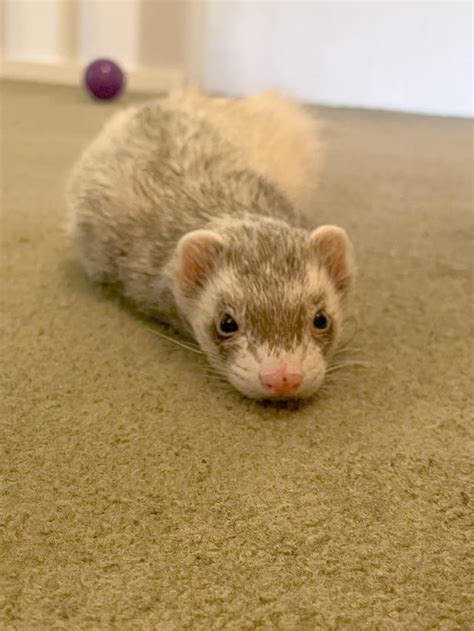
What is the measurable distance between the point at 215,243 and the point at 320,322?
0.19 metres

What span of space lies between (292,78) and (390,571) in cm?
350

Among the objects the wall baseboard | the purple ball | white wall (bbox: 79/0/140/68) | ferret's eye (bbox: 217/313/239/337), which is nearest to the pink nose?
ferret's eye (bbox: 217/313/239/337)

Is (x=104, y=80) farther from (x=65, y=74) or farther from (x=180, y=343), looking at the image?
(x=180, y=343)

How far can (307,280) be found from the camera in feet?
3.39

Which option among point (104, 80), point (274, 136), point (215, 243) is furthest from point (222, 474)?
point (104, 80)

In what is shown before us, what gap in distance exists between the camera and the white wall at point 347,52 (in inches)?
144

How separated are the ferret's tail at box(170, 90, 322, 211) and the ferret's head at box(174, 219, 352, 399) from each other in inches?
16.6

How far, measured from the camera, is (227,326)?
3.35 ft

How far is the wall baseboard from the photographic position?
3701mm

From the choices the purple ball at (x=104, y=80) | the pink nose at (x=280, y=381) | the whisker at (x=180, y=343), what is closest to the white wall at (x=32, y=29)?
the purple ball at (x=104, y=80)

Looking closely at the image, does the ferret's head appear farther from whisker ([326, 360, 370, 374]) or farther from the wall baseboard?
the wall baseboard

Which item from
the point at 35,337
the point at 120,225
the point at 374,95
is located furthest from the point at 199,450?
the point at 374,95

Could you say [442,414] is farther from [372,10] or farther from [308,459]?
[372,10]

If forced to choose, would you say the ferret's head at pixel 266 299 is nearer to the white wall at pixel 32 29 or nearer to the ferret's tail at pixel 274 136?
the ferret's tail at pixel 274 136
